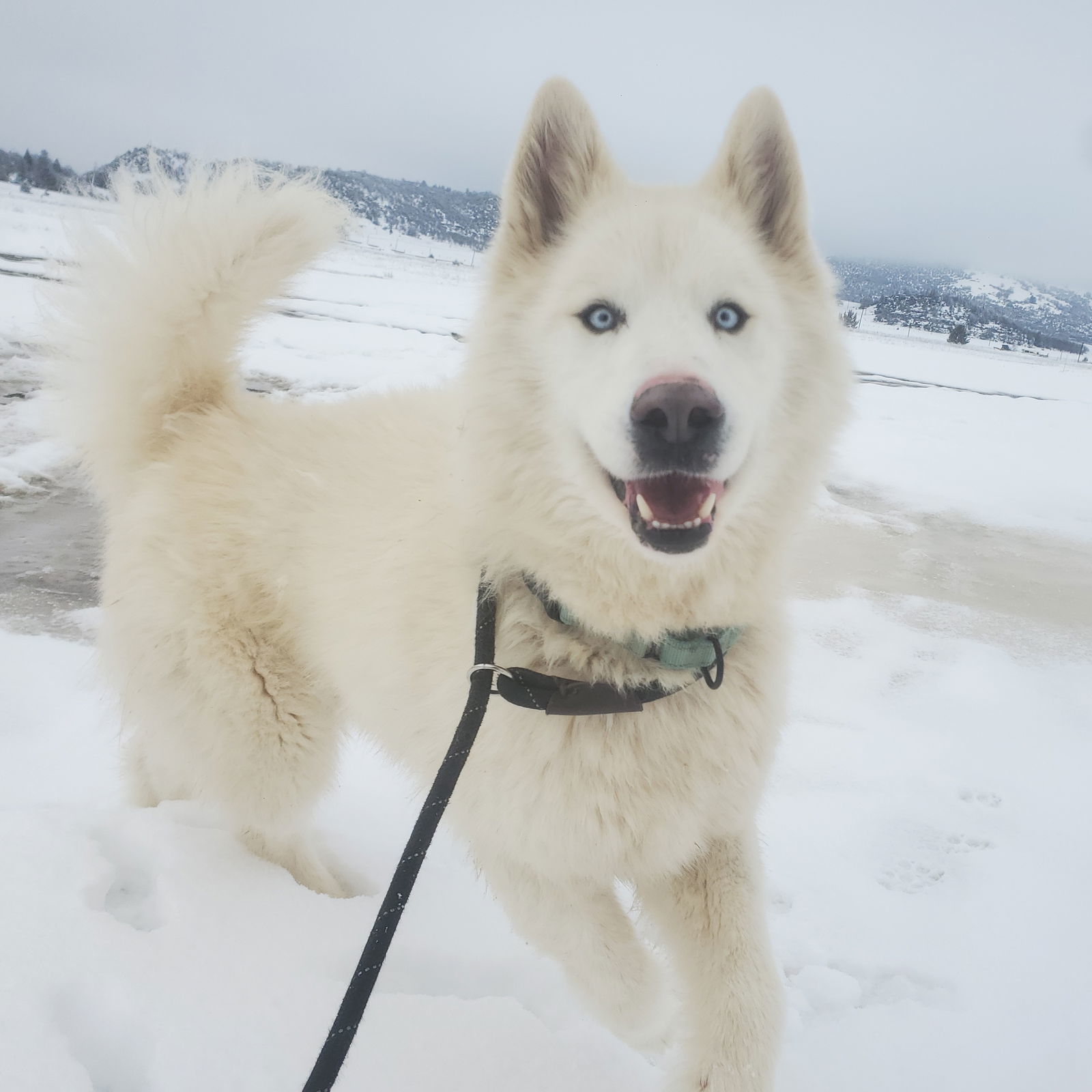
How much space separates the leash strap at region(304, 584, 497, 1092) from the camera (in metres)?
0.98

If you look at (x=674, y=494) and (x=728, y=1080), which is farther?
(x=728, y=1080)

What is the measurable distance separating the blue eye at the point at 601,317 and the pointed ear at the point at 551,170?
12.9 inches

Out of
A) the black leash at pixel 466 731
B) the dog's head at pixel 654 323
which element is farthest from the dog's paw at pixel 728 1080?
the dog's head at pixel 654 323

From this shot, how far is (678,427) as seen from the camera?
48.9 inches

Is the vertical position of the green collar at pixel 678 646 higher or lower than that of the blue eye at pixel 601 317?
lower

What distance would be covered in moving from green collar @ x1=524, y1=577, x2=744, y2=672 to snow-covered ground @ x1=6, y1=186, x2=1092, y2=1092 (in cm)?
45

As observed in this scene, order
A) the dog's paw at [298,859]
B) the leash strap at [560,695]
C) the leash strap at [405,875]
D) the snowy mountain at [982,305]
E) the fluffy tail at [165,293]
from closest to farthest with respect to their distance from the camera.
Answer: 1. the leash strap at [405,875]
2. the leash strap at [560,695]
3. the fluffy tail at [165,293]
4. the dog's paw at [298,859]
5. the snowy mountain at [982,305]

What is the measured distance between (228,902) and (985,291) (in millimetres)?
192092

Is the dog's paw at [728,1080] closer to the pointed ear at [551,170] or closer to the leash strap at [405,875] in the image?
the leash strap at [405,875]

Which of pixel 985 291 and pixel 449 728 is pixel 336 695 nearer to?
pixel 449 728

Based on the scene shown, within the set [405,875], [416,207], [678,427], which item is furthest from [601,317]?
[416,207]

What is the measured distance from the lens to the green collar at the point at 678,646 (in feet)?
4.95

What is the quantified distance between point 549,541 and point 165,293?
1.39m

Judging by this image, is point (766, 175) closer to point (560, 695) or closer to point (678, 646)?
point (678, 646)
